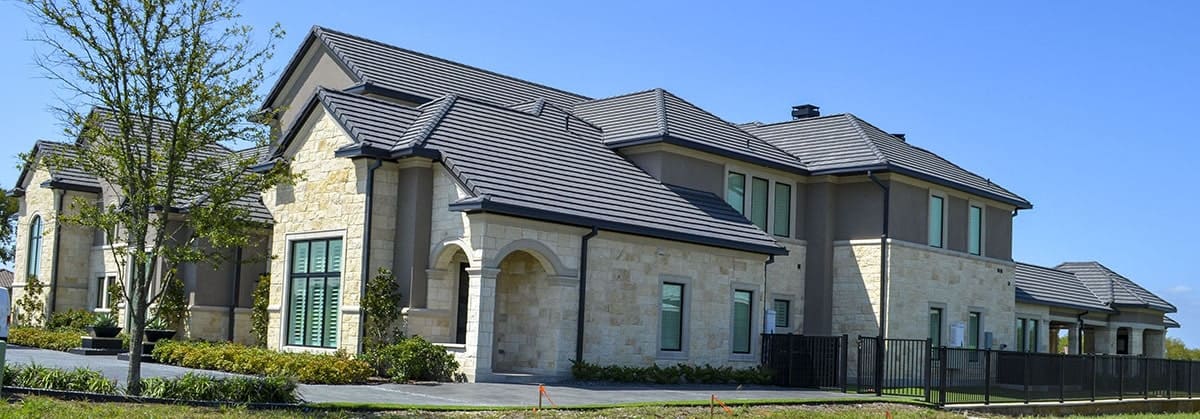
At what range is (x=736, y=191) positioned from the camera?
1257 inches

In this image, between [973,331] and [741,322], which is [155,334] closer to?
[741,322]

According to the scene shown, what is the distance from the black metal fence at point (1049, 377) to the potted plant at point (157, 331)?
17.1m

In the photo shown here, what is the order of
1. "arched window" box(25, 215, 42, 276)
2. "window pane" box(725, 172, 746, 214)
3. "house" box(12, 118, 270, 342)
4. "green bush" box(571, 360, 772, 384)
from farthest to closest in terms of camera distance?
"arched window" box(25, 215, 42, 276) → "window pane" box(725, 172, 746, 214) → "house" box(12, 118, 270, 342) → "green bush" box(571, 360, 772, 384)

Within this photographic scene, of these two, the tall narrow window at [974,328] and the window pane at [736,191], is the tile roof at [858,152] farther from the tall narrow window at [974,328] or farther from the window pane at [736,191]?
the tall narrow window at [974,328]

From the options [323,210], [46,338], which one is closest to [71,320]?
[46,338]

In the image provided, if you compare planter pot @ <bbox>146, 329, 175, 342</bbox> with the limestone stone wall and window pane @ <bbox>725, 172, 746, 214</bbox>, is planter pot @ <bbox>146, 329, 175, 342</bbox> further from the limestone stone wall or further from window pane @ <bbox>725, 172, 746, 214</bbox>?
window pane @ <bbox>725, 172, 746, 214</bbox>

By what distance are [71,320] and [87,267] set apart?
3.47 metres

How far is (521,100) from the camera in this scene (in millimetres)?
35594

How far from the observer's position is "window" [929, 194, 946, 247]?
1334 inches

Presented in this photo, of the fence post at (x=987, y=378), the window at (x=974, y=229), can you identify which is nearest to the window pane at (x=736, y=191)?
the window at (x=974, y=229)

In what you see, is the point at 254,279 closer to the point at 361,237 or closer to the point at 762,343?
the point at 361,237

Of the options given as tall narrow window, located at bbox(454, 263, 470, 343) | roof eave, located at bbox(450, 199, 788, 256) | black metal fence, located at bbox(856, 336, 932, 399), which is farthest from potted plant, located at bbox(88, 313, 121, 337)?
black metal fence, located at bbox(856, 336, 932, 399)

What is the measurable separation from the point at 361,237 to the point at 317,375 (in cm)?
390

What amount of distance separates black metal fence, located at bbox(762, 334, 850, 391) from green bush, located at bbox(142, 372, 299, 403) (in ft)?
44.4
